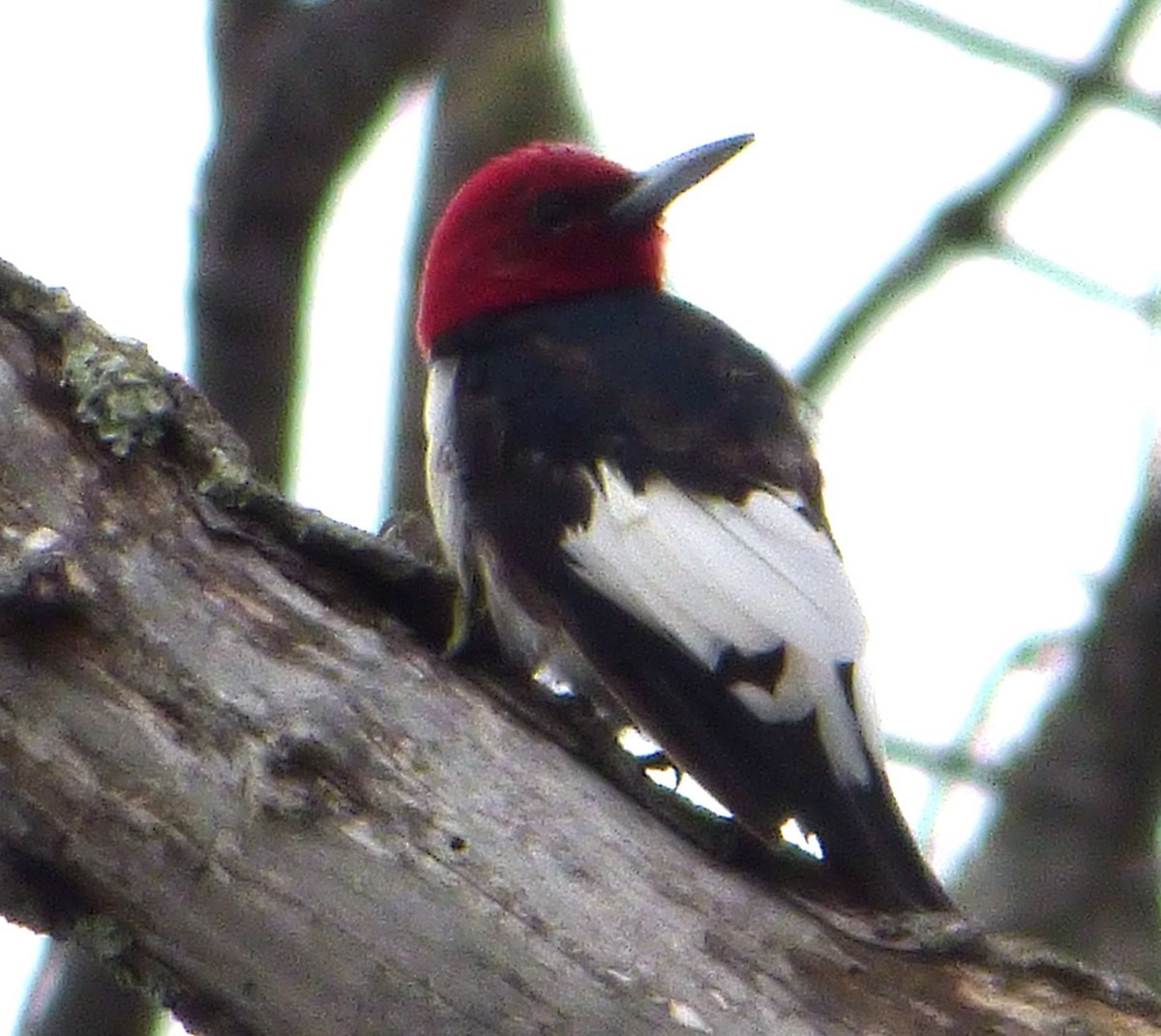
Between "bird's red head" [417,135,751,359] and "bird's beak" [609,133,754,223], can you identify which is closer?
"bird's beak" [609,133,754,223]

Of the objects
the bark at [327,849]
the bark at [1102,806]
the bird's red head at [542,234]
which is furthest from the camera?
the bark at [1102,806]

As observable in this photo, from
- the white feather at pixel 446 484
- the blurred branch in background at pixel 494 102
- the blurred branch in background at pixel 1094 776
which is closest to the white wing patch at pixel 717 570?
the white feather at pixel 446 484

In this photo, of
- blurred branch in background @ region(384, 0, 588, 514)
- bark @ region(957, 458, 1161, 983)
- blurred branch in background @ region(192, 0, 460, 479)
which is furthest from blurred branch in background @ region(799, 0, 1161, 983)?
blurred branch in background @ region(192, 0, 460, 479)

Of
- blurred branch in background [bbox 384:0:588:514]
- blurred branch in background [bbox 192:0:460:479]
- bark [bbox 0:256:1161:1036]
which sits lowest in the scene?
bark [bbox 0:256:1161:1036]

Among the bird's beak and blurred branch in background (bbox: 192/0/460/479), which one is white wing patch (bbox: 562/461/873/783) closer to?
blurred branch in background (bbox: 192/0/460/479)

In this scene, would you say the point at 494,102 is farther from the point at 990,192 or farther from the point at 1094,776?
the point at 1094,776

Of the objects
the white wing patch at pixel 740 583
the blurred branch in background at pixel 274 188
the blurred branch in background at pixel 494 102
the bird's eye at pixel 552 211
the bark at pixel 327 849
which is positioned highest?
the blurred branch in background at pixel 494 102

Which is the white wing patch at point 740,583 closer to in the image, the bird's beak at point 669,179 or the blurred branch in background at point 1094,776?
the bird's beak at point 669,179
